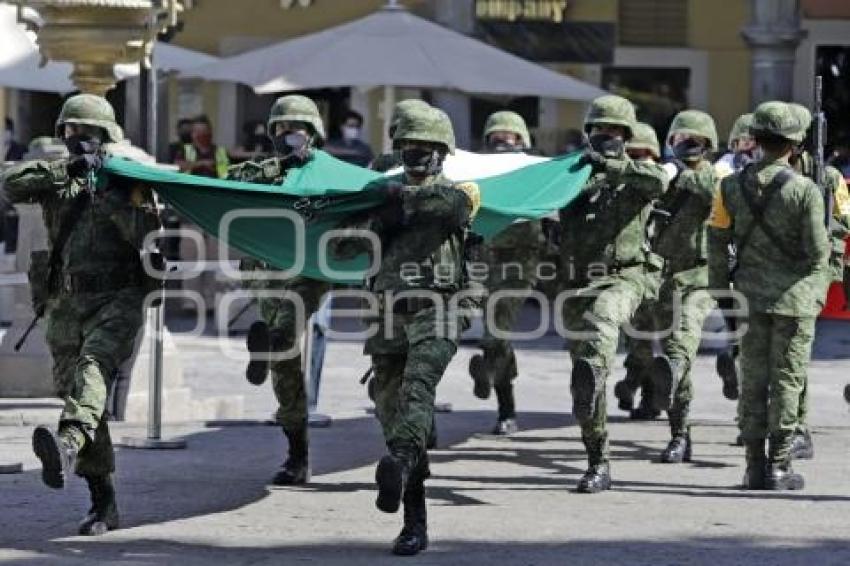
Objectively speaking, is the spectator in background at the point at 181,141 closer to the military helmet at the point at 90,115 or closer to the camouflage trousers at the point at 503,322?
the camouflage trousers at the point at 503,322

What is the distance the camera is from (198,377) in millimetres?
18875

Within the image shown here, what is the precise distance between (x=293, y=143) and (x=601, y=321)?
5.96 ft

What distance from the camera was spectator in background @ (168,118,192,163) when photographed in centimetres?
2727

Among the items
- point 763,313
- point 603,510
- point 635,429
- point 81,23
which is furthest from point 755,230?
point 81,23

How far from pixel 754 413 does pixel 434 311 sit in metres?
2.28

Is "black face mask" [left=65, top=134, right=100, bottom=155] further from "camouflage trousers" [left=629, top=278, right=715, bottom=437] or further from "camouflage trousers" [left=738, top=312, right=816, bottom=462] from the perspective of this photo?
"camouflage trousers" [left=629, top=278, right=715, bottom=437]

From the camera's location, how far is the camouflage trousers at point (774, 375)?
12758 mm

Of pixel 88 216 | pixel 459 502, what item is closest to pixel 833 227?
pixel 459 502

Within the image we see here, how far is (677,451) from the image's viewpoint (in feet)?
46.8

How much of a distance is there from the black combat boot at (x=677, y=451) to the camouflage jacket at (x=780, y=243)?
163cm

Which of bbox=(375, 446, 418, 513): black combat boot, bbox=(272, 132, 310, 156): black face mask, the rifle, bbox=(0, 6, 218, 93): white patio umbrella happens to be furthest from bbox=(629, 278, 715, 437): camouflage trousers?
bbox=(0, 6, 218, 93): white patio umbrella

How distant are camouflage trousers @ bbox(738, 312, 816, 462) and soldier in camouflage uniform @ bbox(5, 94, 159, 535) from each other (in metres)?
3.21

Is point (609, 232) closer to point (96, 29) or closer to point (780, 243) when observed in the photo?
point (780, 243)

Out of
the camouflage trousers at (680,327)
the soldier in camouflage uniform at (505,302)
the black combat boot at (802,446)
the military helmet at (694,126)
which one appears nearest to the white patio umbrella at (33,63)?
the soldier in camouflage uniform at (505,302)
